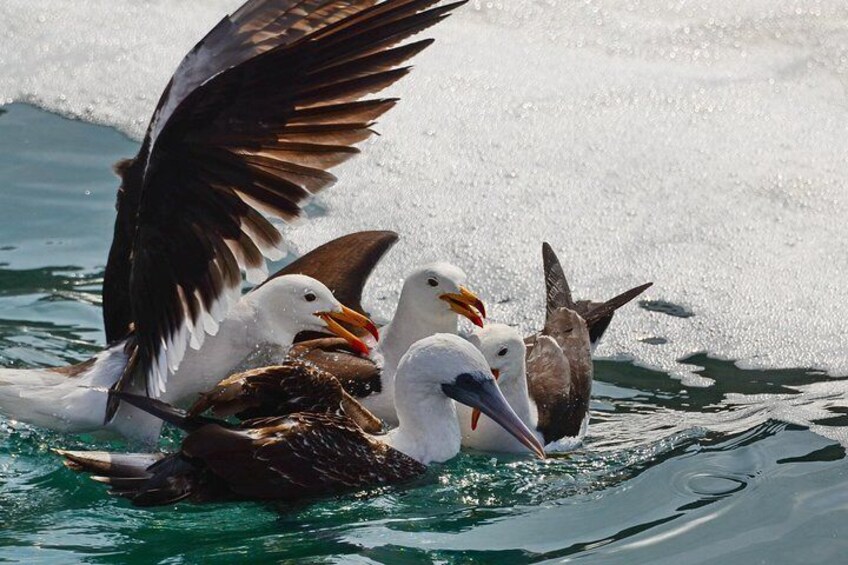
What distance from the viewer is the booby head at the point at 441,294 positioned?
249 inches

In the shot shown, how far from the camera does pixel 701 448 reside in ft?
18.8

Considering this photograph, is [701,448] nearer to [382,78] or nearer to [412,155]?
[382,78]

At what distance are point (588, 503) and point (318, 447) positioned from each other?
37.7 inches

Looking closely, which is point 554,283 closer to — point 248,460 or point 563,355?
point 563,355

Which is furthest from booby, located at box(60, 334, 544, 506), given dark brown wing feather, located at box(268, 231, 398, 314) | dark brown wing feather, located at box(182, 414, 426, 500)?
dark brown wing feather, located at box(268, 231, 398, 314)

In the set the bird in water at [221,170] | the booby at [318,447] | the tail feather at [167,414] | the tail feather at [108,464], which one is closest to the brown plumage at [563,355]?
the booby at [318,447]

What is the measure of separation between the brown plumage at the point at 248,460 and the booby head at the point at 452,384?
22cm

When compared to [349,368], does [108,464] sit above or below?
below

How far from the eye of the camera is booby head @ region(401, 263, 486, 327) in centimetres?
632

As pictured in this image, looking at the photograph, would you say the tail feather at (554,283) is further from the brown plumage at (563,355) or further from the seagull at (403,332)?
Answer: the seagull at (403,332)

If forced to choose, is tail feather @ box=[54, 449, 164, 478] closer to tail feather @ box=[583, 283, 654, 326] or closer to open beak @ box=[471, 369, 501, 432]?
open beak @ box=[471, 369, 501, 432]

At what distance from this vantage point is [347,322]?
6.35 metres

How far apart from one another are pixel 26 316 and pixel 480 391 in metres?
2.79

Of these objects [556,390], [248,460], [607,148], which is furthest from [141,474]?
[607,148]
